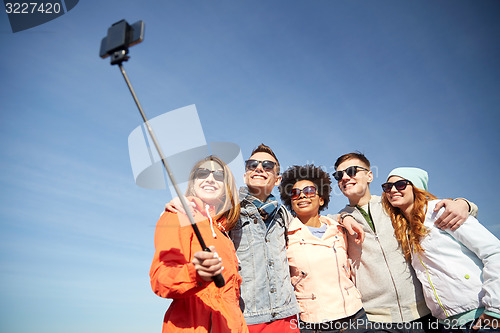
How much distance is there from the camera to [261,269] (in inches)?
177

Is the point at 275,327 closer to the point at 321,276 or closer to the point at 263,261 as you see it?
the point at 263,261

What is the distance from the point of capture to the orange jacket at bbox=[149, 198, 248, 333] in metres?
2.88

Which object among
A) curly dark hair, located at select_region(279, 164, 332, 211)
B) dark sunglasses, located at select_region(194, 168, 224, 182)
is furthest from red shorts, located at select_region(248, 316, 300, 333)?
curly dark hair, located at select_region(279, 164, 332, 211)

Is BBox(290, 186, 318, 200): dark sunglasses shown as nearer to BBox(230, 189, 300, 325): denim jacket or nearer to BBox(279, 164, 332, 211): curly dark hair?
BBox(279, 164, 332, 211): curly dark hair

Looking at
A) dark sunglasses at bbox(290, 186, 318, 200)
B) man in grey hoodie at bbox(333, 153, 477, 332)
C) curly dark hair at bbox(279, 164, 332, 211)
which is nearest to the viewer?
man in grey hoodie at bbox(333, 153, 477, 332)

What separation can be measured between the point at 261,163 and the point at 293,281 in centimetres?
213

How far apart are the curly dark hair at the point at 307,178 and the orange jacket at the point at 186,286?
3.55 m

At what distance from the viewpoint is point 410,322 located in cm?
479

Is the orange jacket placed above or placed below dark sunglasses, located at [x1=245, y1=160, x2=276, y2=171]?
below

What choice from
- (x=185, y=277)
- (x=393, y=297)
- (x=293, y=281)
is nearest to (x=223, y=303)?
(x=185, y=277)

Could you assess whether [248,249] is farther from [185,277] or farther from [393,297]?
[393,297]

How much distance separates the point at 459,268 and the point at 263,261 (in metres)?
2.76

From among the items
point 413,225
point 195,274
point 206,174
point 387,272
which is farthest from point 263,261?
point 413,225

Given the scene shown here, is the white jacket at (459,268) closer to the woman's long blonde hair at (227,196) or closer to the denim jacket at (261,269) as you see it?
the denim jacket at (261,269)
